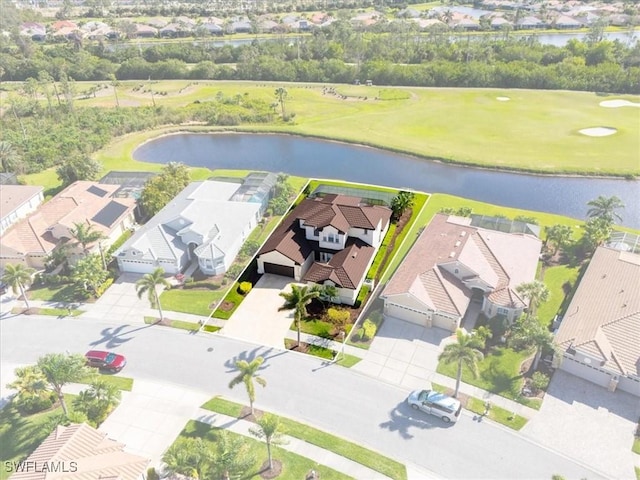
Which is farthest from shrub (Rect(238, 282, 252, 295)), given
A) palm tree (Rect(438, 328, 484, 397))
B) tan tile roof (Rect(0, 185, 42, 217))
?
tan tile roof (Rect(0, 185, 42, 217))

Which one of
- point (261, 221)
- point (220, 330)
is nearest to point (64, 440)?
point (220, 330)

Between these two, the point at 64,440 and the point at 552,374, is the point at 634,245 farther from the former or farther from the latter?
the point at 64,440

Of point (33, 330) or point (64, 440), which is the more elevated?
point (64, 440)

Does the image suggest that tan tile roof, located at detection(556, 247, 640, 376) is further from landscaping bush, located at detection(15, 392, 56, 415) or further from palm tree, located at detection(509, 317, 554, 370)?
landscaping bush, located at detection(15, 392, 56, 415)

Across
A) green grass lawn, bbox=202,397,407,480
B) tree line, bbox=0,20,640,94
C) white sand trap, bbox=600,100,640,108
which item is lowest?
green grass lawn, bbox=202,397,407,480

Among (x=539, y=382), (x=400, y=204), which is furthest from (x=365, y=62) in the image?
(x=539, y=382)
